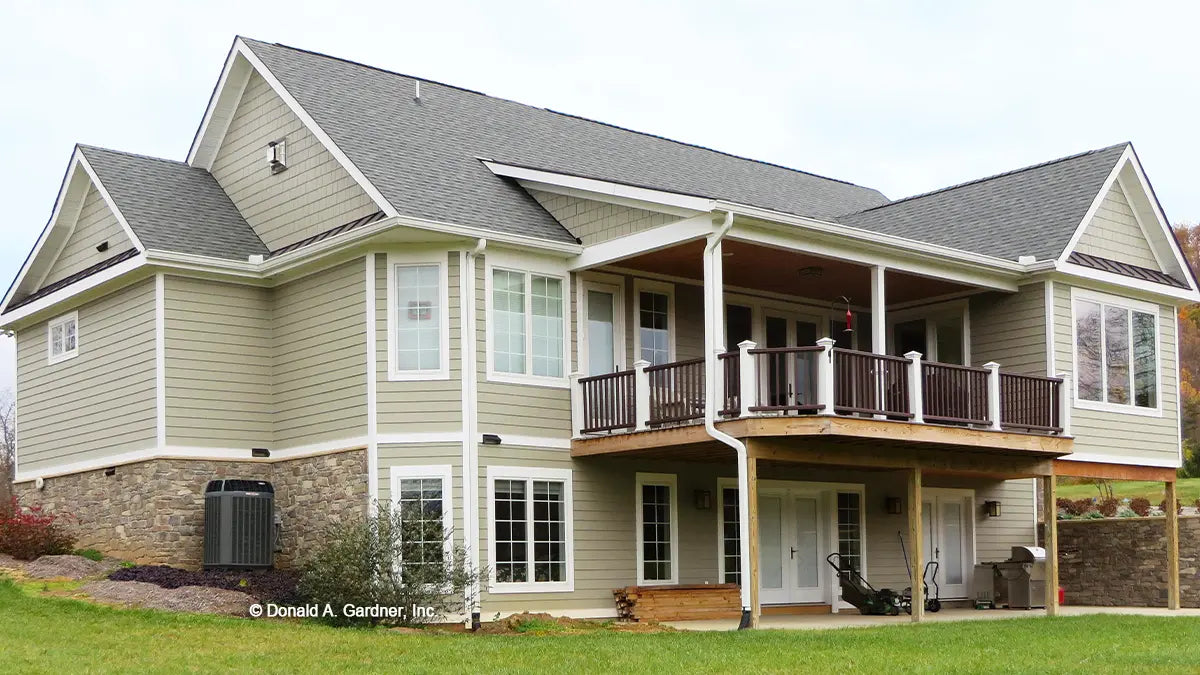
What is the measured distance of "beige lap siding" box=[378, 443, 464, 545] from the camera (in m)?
18.1

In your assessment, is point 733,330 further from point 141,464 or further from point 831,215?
point 141,464

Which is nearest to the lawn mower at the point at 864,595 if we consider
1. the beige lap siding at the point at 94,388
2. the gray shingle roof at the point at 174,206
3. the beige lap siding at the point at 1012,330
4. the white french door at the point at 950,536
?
the white french door at the point at 950,536

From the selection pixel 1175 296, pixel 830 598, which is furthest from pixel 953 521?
pixel 1175 296

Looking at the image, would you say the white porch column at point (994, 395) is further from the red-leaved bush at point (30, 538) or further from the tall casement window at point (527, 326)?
the red-leaved bush at point (30, 538)

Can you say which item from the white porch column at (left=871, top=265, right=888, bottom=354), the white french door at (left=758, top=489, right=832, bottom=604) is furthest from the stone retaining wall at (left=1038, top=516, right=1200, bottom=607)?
the white porch column at (left=871, top=265, right=888, bottom=354)

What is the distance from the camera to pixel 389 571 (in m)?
16.8

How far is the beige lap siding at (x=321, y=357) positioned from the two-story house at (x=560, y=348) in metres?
0.05

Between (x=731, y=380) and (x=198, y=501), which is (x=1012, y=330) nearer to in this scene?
(x=731, y=380)

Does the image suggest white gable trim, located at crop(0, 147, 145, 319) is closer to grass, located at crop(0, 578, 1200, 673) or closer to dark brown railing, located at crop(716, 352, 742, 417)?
grass, located at crop(0, 578, 1200, 673)

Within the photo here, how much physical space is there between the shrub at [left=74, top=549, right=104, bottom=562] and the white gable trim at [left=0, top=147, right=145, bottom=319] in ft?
13.5

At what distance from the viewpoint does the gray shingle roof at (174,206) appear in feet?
66.5

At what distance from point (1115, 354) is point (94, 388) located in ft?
52.4

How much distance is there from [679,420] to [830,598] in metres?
5.85

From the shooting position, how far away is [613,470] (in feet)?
64.5
